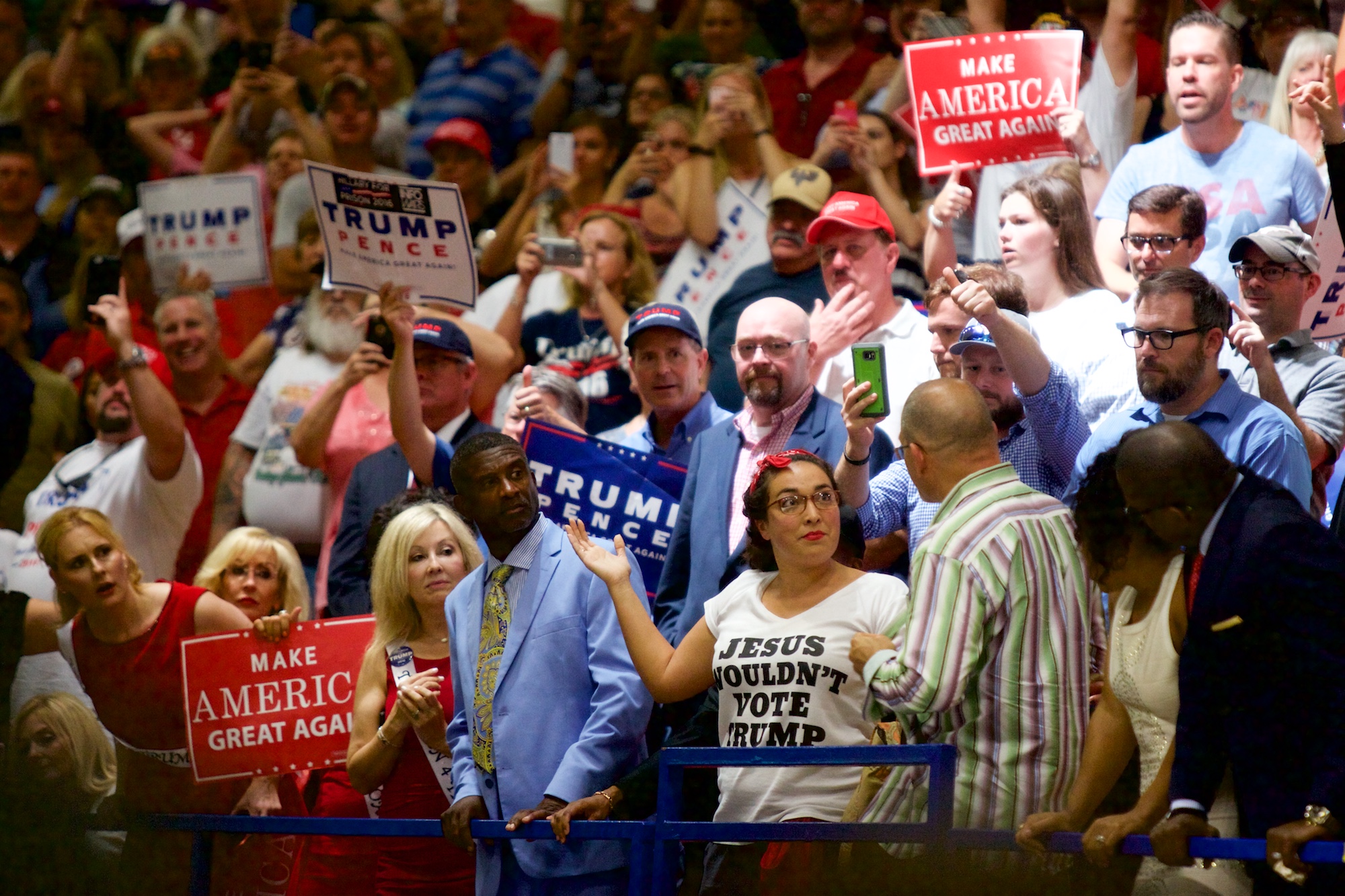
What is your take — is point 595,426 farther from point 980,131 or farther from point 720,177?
point 980,131

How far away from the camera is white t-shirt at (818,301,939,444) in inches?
192

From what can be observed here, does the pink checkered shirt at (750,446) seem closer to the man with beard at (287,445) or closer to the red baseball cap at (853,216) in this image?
the red baseball cap at (853,216)

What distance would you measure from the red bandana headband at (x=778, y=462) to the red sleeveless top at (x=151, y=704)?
2.23m

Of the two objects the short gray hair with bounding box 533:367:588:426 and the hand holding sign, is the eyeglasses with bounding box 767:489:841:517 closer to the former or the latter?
the hand holding sign

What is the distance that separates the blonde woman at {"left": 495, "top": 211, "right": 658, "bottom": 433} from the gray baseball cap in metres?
2.55

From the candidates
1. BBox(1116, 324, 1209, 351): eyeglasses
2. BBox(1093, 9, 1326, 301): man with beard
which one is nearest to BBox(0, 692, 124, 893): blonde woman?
BBox(1116, 324, 1209, 351): eyeglasses

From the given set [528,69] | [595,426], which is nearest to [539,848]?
[595,426]

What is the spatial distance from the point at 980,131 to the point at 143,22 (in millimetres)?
6661

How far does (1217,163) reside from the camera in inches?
197

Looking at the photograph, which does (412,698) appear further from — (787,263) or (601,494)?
(787,263)

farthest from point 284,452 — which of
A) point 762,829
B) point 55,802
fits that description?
point 762,829

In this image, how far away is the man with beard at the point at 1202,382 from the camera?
3631 mm

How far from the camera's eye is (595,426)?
20.2 feet

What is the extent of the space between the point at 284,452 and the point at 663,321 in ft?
6.75
